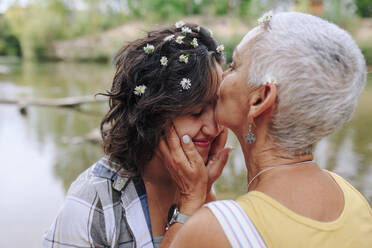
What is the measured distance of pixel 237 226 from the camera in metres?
1.12

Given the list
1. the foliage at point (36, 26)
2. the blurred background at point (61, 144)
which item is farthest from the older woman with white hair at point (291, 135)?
the foliage at point (36, 26)

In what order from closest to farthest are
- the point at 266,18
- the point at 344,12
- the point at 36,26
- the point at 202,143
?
the point at 266,18, the point at 202,143, the point at 344,12, the point at 36,26

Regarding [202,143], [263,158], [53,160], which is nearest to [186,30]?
[202,143]

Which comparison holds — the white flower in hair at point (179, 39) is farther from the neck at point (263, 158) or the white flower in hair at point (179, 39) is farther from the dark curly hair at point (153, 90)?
the neck at point (263, 158)

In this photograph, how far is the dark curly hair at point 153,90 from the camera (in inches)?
72.4

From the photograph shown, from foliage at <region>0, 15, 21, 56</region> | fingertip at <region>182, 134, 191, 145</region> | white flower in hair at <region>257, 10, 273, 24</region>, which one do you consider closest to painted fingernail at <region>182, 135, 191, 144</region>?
fingertip at <region>182, 134, 191, 145</region>

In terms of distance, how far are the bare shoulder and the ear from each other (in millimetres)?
416

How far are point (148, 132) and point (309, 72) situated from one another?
3.19 feet

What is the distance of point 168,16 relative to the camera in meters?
39.3

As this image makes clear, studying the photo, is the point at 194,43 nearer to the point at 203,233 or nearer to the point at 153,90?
the point at 153,90

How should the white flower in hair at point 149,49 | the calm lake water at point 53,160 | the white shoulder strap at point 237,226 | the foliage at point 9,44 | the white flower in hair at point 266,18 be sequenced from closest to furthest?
the white shoulder strap at point 237,226
the white flower in hair at point 266,18
the white flower in hair at point 149,49
the calm lake water at point 53,160
the foliage at point 9,44

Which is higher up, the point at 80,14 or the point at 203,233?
the point at 203,233

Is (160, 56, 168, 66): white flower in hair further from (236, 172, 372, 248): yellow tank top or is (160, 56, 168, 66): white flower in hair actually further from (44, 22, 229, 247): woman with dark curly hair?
(236, 172, 372, 248): yellow tank top

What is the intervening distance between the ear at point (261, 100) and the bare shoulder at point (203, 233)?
16.4 inches
